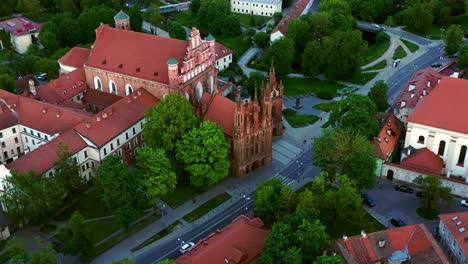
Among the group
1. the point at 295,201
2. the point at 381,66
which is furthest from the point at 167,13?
the point at 295,201

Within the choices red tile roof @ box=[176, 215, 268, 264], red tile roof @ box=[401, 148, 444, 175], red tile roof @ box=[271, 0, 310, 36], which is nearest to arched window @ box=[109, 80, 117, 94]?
red tile roof @ box=[176, 215, 268, 264]

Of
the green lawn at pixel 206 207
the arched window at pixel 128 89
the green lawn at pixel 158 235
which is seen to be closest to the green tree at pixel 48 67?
the arched window at pixel 128 89

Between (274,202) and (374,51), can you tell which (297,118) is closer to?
(274,202)

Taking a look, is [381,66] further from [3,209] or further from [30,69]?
[3,209]

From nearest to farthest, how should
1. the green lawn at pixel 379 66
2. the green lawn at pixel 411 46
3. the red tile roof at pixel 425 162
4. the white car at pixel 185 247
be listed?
1. the white car at pixel 185 247
2. the red tile roof at pixel 425 162
3. the green lawn at pixel 379 66
4. the green lawn at pixel 411 46

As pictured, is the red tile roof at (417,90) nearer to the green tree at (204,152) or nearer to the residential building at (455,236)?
the residential building at (455,236)

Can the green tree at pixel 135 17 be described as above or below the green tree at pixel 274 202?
above
